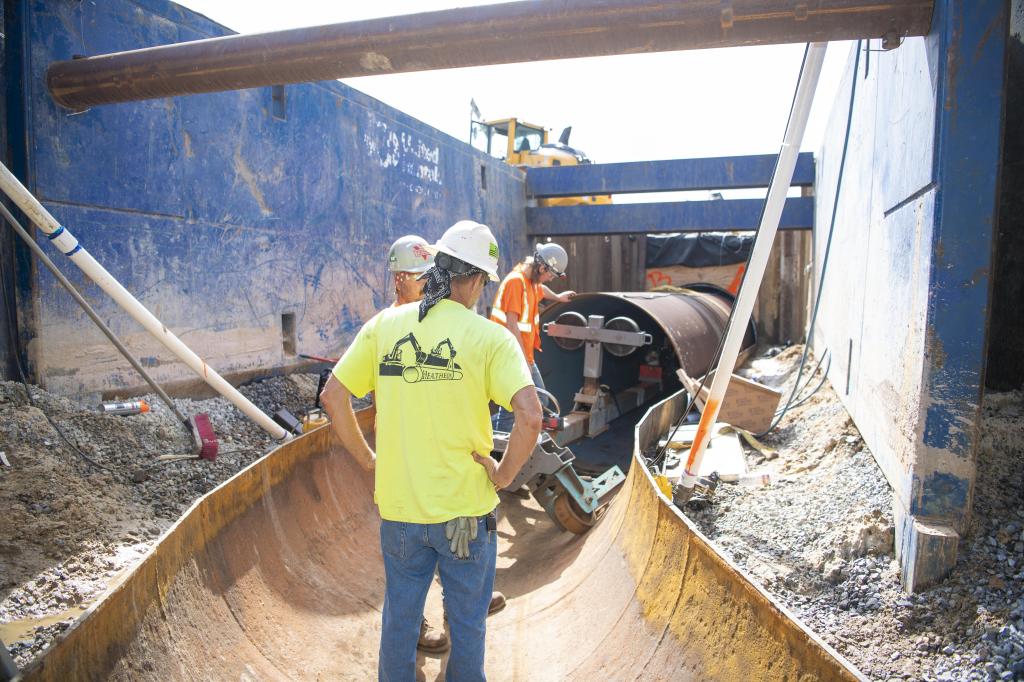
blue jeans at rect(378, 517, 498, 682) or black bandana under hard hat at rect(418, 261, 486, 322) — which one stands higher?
black bandana under hard hat at rect(418, 261, 486, 322)

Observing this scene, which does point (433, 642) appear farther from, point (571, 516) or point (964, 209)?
point (964, 209)

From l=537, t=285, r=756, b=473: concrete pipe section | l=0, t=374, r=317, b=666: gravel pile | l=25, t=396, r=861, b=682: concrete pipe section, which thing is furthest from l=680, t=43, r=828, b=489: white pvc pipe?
l=0, t=374, r=317, b=666: gravel pile

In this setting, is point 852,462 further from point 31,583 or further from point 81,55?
point 81,55

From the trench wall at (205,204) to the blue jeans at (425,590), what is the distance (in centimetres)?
379

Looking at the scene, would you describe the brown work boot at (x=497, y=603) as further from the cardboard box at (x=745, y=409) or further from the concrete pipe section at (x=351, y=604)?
the cardboard box at (x=745, y=409)

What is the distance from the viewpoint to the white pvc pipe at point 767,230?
13.0ft

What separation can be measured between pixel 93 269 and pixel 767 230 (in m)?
4.12

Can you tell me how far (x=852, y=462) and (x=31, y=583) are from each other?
4.59 metres

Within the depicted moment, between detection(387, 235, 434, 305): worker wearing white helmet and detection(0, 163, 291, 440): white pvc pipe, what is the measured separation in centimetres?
177

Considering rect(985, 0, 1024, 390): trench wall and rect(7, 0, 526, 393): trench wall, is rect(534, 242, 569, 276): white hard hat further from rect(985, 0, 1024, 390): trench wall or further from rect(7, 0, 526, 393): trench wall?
rect(985, 0, 1024, 390): trench wall

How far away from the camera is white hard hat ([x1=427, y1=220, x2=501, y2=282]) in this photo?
2.53 metres

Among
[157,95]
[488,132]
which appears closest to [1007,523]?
[157,95]

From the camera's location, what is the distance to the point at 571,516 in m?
4.77

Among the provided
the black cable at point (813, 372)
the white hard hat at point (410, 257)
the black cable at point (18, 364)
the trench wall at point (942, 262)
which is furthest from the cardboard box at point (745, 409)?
the black cable at point (18, 364)
